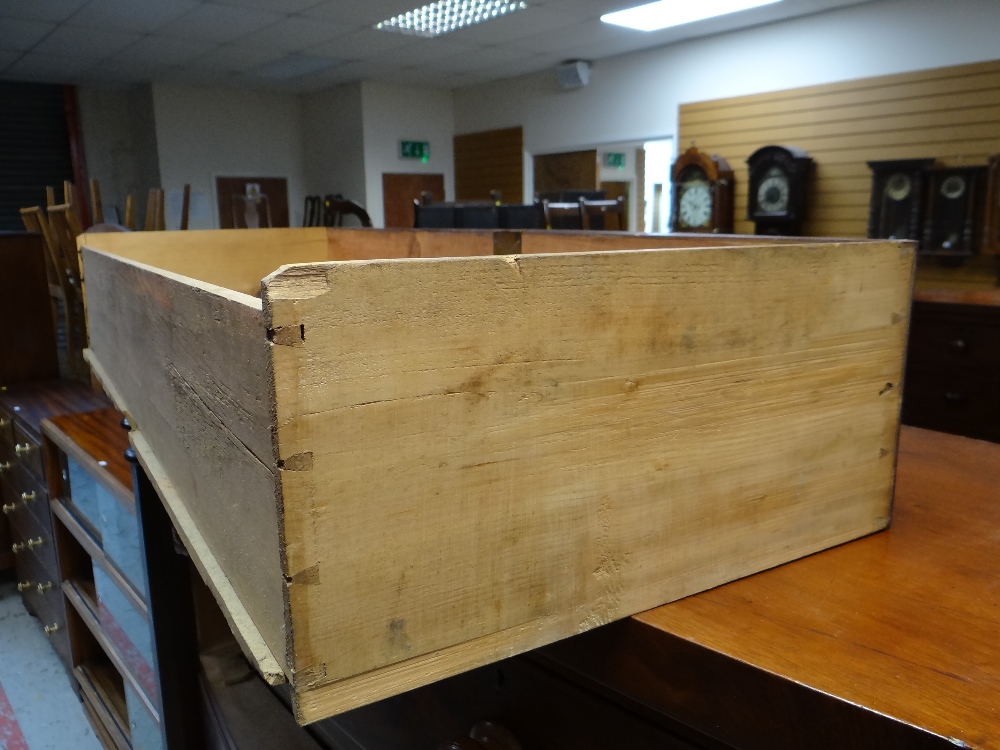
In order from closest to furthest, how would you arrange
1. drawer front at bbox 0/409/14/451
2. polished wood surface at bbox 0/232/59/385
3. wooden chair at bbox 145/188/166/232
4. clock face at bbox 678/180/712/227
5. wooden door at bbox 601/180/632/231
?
1. drawer front at bbox 0/409/14/451
2. polished wood surface at bbox 0/232/59/385
3. wooden chair at bbox 145/188/166/232
4. clock face at bbox 678/180/712/227
5. wooden door at bbox 601/180/632/231

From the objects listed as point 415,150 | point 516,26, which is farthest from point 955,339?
point 415,150

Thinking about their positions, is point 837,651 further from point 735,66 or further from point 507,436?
point 735,66

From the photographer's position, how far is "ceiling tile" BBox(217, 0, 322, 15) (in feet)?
15.8

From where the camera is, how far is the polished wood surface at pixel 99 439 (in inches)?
60.6

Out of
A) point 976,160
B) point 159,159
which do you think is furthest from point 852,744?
point 159,159

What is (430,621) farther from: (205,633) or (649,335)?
(205,633)

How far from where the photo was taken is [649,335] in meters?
0.58

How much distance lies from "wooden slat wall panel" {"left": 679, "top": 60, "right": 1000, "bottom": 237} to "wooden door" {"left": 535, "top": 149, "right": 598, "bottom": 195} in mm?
1339

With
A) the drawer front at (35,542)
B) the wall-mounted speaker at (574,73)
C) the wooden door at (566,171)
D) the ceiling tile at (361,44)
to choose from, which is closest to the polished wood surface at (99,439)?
the drawer front at (35,542)

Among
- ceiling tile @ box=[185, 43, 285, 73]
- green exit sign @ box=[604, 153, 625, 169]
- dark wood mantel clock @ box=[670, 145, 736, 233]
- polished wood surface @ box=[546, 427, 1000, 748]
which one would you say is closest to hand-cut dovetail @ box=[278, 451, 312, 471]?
polished wood surface @ box=[546, 427, 1000, 748]

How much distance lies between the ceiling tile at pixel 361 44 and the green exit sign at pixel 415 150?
140 centimetres

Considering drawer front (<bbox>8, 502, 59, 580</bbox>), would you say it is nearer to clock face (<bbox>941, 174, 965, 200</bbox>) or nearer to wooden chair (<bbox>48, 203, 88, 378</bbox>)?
wooden chair (<bbox>48, 203, 88, 378</bbox>)

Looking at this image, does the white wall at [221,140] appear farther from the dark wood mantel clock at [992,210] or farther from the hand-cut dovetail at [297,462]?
the hand-cut dovetail at [297,462]

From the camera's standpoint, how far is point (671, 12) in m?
5.05
